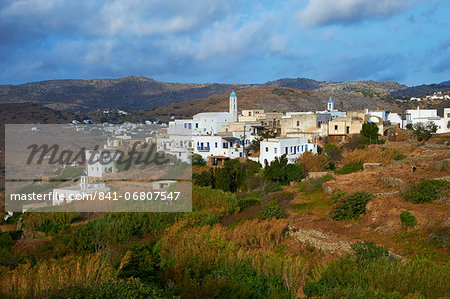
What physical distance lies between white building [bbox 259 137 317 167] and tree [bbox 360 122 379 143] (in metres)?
4.55

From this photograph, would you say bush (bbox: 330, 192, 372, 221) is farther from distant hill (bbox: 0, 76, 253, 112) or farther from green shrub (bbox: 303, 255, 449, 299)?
distant hill (bbox: 0, 76, 253, 112)

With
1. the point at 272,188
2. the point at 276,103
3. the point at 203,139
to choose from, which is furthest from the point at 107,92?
the point at 272,188

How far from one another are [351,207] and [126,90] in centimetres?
15761

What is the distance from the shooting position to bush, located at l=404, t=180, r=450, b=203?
16.6 m

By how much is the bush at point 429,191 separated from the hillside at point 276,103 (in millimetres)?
65959

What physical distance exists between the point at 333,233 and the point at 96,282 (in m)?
9.95

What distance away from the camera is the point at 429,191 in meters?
16.8

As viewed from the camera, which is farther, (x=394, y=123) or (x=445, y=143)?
(x=394, y=123)

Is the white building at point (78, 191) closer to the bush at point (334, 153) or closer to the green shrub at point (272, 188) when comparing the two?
the green shrub at point (272, 188)

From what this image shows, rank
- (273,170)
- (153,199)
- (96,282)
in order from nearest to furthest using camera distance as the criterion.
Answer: (96,282)
(153,199)
(273,170)

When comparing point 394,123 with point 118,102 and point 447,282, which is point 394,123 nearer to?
point 447,282

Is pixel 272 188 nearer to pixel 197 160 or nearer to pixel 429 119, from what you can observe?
pixel 197 160

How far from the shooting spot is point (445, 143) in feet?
95.0

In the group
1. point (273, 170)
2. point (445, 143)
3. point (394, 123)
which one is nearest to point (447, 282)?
point (273, 170)
